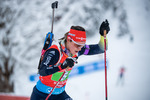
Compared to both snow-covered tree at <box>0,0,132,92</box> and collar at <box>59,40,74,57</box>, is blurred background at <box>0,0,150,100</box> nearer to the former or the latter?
snow-covered tree at <box>0,0,132,92</box>

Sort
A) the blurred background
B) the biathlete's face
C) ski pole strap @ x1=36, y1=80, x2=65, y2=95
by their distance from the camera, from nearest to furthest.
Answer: the biathlete's face
ski pole strap @ x1=36, y1=80, x2=65, y2=95
the blurred background

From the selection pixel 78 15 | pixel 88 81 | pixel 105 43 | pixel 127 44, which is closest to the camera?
pixel 105 43

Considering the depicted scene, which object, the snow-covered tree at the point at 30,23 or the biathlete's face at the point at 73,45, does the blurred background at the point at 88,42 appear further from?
the biathlete's face at the point at 73,45

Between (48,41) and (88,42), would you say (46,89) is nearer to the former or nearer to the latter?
(48,41)

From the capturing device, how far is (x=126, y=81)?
6.80 metres

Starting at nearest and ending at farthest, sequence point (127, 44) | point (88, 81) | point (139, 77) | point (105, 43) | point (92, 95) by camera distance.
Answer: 1. point (105, 43)
2. point (92, 95)
3. point (139, 77)
4. point (88, 81)
5. point (127, 44)

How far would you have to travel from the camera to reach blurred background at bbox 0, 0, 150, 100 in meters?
6.12

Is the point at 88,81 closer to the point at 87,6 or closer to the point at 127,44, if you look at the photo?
the point at 127,44

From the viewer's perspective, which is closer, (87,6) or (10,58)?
(10,58)

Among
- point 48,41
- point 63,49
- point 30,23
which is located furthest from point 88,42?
point 63,49

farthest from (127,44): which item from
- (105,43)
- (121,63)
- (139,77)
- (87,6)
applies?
(105,43)

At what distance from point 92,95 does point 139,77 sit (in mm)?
2125

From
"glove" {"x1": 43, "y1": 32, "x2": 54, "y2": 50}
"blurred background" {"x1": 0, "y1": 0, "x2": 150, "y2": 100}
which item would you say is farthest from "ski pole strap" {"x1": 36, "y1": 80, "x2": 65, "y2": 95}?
"blurred background" {"x1": 0, "y1": 0, "x2": 150, "y2": 100}

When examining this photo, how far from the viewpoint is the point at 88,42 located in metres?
7.08
